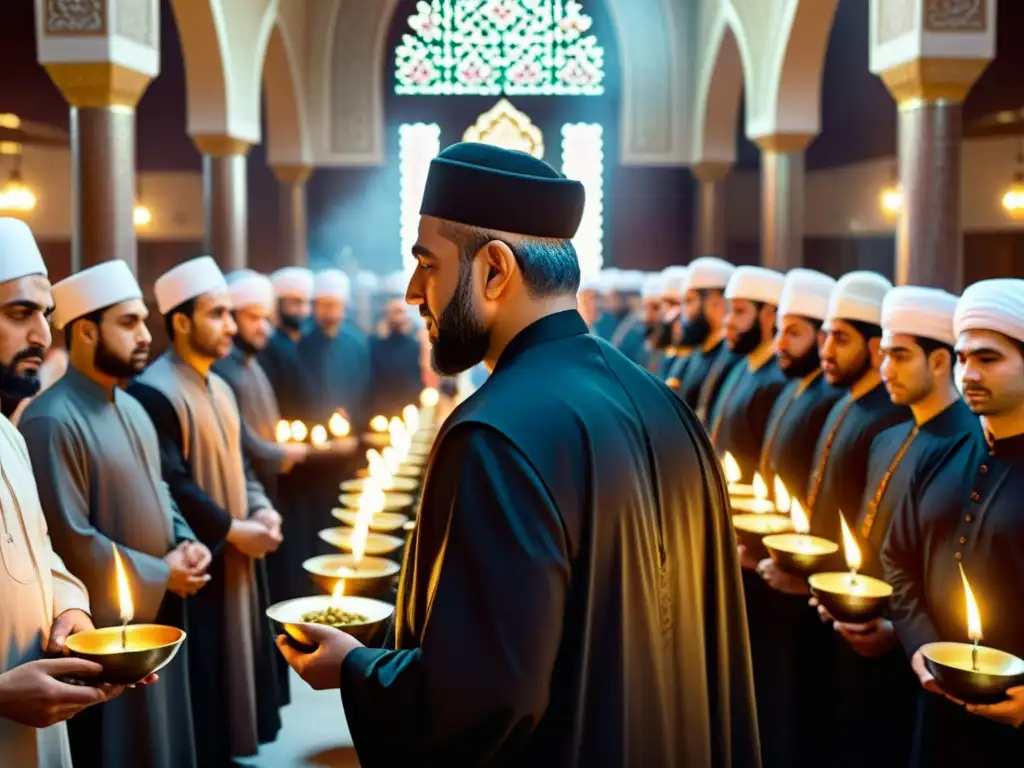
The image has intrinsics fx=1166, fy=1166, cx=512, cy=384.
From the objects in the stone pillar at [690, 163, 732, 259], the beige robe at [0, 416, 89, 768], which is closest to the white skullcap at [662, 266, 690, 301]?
the stone pillar at [690, 163, 732, 259]

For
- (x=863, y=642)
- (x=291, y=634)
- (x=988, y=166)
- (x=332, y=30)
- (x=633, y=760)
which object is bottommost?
(x=863, y=642)

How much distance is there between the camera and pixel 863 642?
A: 3467 mm

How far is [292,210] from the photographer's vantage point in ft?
52.7

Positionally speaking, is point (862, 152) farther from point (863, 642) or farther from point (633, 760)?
point (633, 760)

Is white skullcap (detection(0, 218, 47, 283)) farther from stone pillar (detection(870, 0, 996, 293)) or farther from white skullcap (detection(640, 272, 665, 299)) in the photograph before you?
white skullcap (detection(640, 272, 665, 299))

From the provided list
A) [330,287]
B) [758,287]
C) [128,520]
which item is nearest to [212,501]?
[128,520]

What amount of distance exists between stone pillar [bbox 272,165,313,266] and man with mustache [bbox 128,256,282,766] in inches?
434

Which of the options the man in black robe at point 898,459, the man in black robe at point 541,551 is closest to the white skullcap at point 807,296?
the man in black robe at point 898,459

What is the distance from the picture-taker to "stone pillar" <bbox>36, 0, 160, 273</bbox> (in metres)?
7.41

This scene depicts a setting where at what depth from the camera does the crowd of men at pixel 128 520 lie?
282cm

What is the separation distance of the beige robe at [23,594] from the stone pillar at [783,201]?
996 cm

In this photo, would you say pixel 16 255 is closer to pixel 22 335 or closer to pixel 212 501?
pixel 22 335

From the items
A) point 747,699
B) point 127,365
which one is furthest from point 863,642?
point 127,365

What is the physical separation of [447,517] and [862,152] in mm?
15476
